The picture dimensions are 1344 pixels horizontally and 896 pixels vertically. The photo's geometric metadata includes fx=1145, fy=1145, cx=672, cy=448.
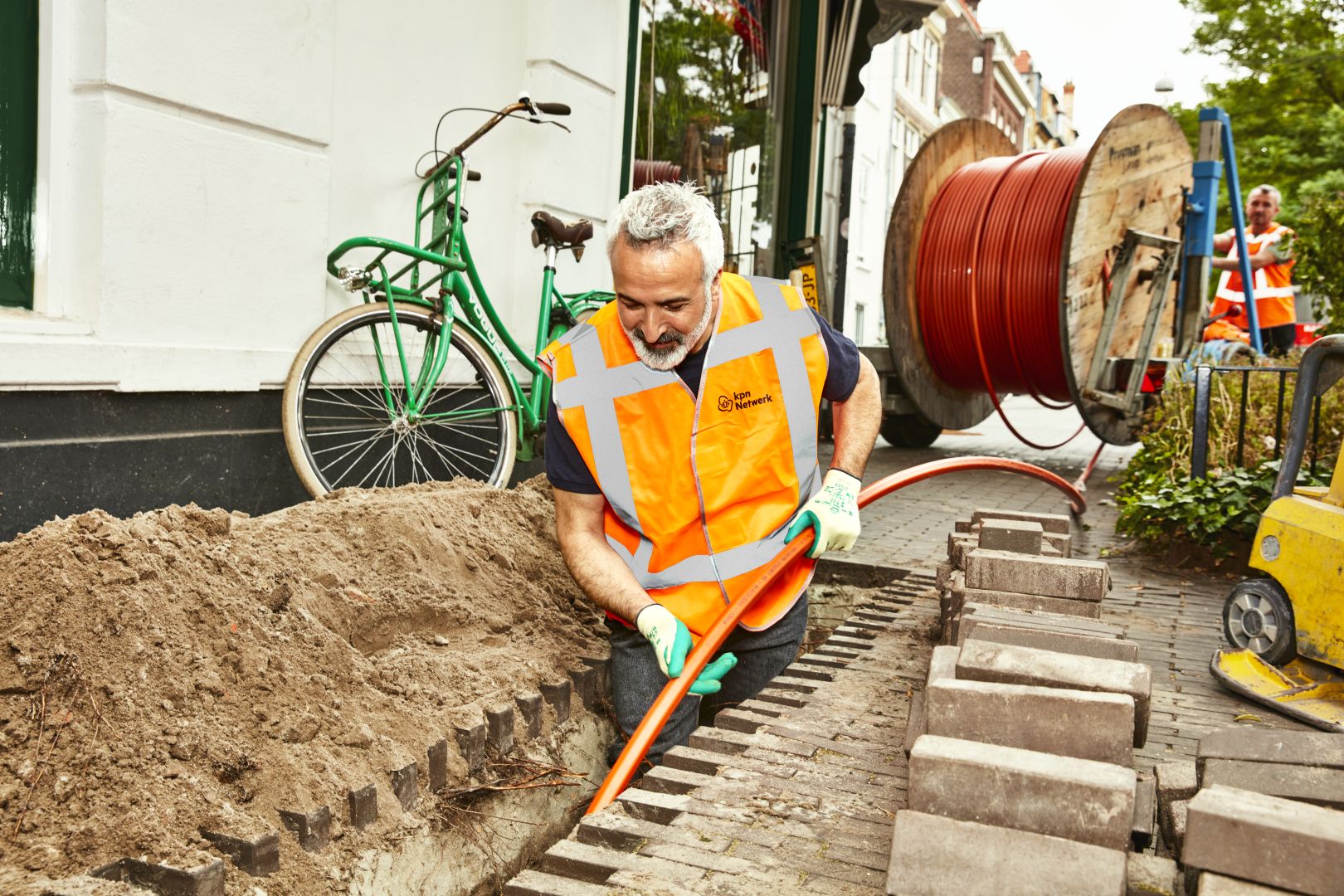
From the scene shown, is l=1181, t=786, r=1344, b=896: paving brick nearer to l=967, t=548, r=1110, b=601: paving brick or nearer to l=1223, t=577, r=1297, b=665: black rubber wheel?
l=967, t=548, r=1110, b=601: paving brick

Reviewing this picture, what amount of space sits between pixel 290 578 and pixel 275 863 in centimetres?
106

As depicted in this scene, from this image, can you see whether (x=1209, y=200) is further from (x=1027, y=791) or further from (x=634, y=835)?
(x=634, y=835)

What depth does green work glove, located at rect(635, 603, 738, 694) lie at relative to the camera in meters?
3.15

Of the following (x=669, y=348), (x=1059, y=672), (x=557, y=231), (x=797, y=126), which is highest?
(x=797, y=126)

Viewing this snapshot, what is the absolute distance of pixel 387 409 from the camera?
4.75 m

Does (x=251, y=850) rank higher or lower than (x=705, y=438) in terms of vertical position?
lower

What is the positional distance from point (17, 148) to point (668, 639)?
9.35ft

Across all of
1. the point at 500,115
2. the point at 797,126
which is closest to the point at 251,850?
the point at 500,115

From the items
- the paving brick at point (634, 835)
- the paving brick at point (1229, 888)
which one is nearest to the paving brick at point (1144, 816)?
the paving brick at point (1229, 888)

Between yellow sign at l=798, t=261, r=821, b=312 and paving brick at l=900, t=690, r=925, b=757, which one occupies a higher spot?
yellow sign at l=798, t=261, r=821, b=312

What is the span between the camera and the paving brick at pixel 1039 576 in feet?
10.8

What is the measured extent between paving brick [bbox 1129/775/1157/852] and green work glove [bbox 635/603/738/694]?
3.95 ft

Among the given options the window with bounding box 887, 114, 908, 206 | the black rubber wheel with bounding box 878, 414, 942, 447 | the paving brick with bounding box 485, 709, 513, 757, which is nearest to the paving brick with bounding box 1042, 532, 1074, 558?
the paving brick with bounding box 485, 709, 513, 757

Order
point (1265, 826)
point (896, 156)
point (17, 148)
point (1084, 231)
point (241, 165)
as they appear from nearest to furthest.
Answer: point (1265, 826)
point (17, 148)
point (241, 165)
point (1084, 231)
point (896, 156)
